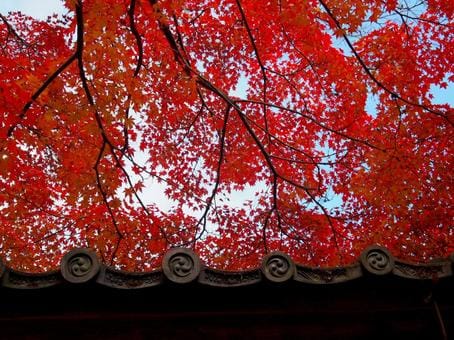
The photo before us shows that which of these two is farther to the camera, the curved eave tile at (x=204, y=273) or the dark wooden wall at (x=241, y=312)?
the dark wooden wall at (x=241, y=312)

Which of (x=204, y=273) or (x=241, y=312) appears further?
(x=241, y=312)

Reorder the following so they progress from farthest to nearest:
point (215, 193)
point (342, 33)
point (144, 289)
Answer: point (215, 193)
point (342, 33)
point (144, 289)

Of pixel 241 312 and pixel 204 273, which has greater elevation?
pixel 204 273

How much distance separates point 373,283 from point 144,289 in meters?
1.55

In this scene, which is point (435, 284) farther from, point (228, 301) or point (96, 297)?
point (96, 297)

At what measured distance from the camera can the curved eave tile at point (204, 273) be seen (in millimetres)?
3244

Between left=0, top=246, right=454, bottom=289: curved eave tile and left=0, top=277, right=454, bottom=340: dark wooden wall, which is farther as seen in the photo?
left=0, top=277, right=454, bottom=340: dark wooden wall

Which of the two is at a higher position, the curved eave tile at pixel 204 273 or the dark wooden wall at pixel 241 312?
the curved eave tile at pixel 204 273

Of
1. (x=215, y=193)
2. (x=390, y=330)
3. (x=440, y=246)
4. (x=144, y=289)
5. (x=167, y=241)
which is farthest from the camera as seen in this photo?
(x=440, y=246)

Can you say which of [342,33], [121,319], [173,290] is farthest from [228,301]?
[342,33]

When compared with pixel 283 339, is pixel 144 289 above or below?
above

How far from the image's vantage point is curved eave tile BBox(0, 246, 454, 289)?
324 centimetres

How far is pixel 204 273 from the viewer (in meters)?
3.38

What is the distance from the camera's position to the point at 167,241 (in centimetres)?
941
